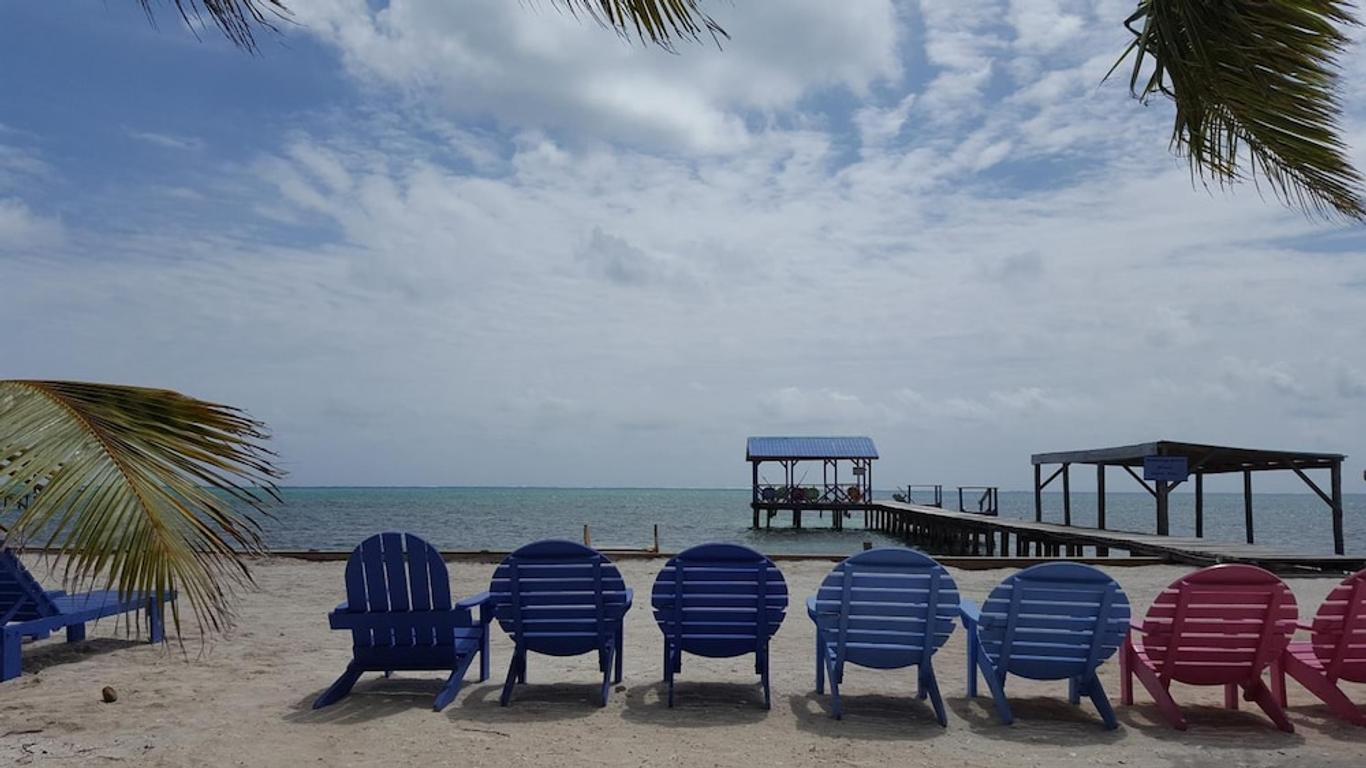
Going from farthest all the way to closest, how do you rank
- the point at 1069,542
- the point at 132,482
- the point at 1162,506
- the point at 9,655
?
the point at 1069,542 < the point at 1162,506 < the point at 9,655 < the point at 132,482

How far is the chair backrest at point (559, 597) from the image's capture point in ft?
19.5

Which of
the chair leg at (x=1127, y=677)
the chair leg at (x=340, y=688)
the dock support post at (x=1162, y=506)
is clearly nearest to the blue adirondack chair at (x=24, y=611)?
the chair leg at (x=340, y=688)

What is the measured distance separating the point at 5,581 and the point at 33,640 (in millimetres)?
1211

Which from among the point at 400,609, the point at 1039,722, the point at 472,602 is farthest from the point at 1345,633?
the point at 400,609

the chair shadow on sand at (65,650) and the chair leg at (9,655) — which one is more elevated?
the chair leg at (9,655)

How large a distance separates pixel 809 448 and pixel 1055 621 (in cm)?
4020

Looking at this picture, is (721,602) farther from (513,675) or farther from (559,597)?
(513,675)

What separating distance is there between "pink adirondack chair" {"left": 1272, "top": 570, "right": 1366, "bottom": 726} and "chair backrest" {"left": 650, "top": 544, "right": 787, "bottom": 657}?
2832mm

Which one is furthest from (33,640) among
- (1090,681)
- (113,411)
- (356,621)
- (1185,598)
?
(1185,598)

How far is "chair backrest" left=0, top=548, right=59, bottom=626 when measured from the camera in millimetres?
6734

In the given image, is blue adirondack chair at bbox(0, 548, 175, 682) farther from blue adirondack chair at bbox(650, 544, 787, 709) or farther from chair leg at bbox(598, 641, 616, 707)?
blue adirondack chair at bbox(650, 544, 787, 709)

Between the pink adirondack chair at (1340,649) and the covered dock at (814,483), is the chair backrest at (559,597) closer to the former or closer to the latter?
the pink adirondack chair at (1340,649)

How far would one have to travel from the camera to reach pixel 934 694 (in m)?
5.68

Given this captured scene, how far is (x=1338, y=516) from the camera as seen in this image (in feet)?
73.2
